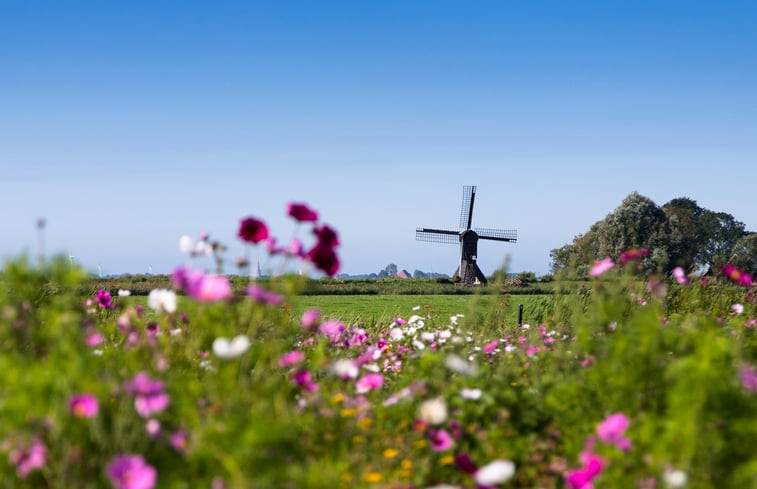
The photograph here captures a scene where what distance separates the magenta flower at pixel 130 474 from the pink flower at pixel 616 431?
1911 millimetres

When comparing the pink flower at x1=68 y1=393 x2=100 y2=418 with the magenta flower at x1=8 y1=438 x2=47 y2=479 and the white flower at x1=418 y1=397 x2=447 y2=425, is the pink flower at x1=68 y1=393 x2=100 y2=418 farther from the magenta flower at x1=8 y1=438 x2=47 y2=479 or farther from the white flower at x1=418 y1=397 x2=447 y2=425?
the white flower at x1=418 y1=397 x2=447 y2=425

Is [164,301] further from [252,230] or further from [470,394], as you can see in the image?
[470,394]

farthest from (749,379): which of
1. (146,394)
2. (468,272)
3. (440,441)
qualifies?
(468,272)

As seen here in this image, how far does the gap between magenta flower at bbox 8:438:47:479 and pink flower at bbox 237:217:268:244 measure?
149 centimetres

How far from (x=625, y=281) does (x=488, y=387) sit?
13.6 feet

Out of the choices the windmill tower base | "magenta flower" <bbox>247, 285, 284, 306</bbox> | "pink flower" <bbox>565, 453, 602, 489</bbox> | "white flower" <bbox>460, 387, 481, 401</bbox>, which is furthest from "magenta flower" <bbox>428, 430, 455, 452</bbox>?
the windmill tower base

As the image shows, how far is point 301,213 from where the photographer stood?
384cm

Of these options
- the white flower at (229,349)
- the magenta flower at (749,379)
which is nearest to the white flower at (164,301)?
the white flower at (229,349)

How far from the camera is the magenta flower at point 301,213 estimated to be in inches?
151

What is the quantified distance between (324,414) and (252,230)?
43.2 inches

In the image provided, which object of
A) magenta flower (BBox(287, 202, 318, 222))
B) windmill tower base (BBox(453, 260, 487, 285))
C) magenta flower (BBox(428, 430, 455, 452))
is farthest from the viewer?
windmill tower base (BBox(453, 260, 487, 285))

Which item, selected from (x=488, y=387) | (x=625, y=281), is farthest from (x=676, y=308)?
(x=488, y=387)

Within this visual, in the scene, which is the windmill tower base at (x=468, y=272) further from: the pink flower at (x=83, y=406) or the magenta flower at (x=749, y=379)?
the pink flower at (x=83, y=406)

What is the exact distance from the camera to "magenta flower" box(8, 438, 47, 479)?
9.20 feet
